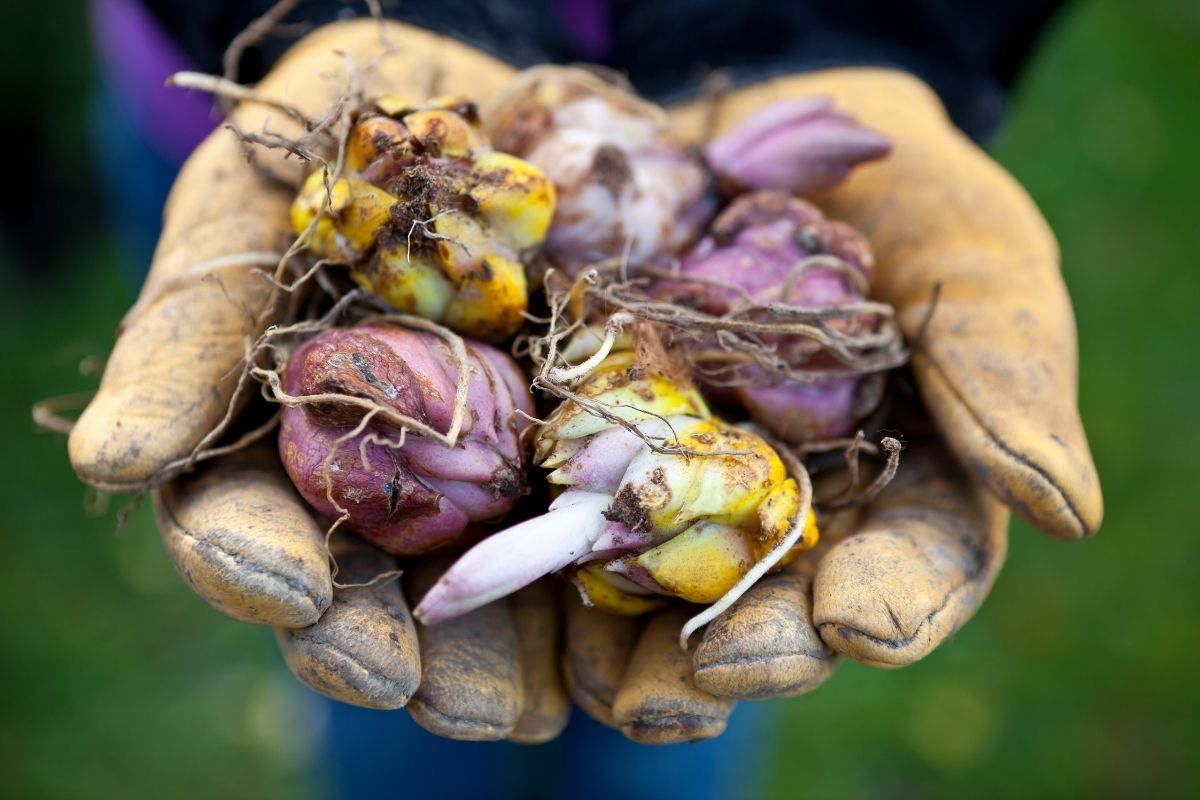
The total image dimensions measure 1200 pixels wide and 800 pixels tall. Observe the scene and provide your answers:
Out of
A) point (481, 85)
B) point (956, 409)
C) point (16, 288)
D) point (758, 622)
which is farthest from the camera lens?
point (16, 288)

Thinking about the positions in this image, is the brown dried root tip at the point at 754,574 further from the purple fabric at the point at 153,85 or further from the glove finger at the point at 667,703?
the purple fabric at the point at 153,85

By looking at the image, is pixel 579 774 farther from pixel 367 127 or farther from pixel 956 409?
pixel 367 127

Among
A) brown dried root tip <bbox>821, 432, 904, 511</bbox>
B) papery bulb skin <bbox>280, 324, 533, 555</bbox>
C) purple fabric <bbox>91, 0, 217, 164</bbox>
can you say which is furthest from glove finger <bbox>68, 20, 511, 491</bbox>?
brown dried root tip <bbox>821, 432, 904, 511</bbox>

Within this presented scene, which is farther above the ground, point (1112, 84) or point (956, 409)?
point (956, 409)

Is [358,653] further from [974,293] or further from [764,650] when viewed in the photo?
[974,293]

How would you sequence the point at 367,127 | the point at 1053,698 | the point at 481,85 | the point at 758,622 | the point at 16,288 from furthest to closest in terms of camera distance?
the point at 16,288, the point at 1053,698, the point at 481,85, the point at 367,127, the point at 758,622

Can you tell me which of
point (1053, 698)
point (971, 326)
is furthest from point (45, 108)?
point (1053, 698)
